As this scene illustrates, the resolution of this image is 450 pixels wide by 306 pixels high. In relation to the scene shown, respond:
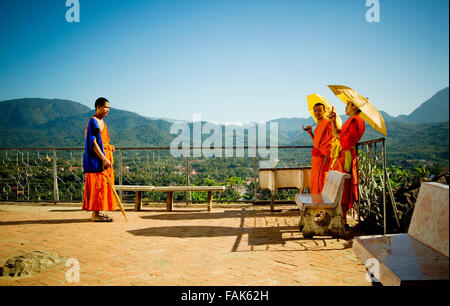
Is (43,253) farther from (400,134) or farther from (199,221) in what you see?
(400,134)

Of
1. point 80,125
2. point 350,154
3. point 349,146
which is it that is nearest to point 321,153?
point 350,154

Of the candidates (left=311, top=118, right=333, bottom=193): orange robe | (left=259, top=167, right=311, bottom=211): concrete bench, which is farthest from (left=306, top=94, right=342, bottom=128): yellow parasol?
(left=259, top=167, right=311, bottom=211): concrete bench

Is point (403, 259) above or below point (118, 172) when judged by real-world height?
below

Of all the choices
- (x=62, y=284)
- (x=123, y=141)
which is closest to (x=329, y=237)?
(x=62, y=284)

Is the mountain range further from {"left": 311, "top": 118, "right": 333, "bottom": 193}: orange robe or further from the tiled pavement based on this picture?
the tiled pavement

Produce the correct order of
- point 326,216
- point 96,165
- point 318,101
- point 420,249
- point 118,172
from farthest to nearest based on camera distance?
1. point 118,172
2. point 318,101
3. point 96,165
4. point 326,216
5. point 420,249

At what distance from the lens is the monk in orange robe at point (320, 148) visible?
5852 millimetres

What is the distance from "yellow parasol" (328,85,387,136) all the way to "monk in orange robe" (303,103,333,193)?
812mm

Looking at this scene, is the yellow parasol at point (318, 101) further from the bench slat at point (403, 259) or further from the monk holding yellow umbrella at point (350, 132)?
the bench slat at point (403, 259)

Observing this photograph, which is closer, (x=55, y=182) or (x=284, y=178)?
(x=284, y=178)

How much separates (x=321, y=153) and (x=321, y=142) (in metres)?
0.23

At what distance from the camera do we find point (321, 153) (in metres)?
5.99

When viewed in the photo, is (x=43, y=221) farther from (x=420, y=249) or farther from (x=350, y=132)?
(x=420, y=249)

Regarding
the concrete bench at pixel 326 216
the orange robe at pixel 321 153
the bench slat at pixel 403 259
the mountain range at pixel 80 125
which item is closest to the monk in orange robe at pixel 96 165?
the concrete bench at pixel 326 216
